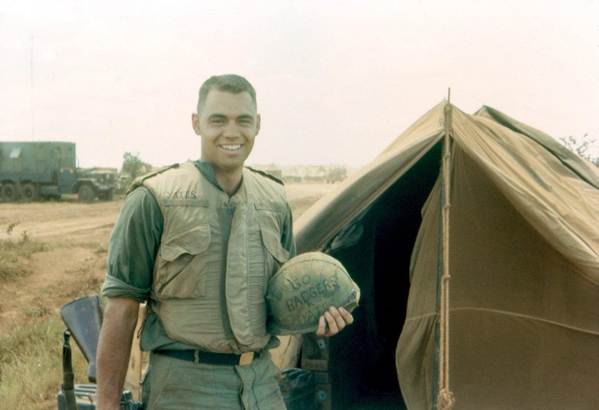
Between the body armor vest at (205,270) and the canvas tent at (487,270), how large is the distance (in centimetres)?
162

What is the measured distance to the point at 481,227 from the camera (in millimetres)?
4309

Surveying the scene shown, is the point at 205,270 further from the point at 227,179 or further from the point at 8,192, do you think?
the point at 8,192

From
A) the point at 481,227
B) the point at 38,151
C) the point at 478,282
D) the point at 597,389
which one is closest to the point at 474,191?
the point at 481,227

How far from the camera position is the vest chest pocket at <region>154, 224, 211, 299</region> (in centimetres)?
224

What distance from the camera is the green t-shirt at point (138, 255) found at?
7.24ft

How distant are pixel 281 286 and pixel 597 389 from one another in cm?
262

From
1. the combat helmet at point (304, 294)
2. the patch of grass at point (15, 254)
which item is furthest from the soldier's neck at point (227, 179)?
the patch of grass at point (15, 254)

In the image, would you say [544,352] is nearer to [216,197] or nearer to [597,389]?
[597,389]

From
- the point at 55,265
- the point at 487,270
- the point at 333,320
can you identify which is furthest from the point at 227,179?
the point at 55,265

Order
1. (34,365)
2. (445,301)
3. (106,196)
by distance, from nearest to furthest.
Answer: (445,301)
(34,365)
(106,196)

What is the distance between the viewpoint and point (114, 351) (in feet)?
7.22

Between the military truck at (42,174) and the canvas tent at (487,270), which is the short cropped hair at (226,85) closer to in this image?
the canvas tent at (487,270)

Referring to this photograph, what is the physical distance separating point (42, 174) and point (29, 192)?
89 cm

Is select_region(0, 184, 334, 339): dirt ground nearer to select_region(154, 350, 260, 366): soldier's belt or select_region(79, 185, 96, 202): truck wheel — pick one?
select_region(79, 185, 96, 202): truck wheel
